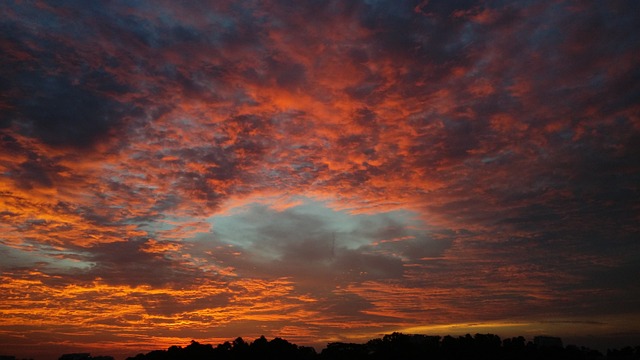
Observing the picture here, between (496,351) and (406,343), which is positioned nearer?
(496,351)

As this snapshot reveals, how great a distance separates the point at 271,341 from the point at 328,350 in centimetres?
1422

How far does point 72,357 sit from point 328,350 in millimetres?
98992

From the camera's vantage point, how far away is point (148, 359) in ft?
364

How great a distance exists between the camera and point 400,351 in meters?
97.9

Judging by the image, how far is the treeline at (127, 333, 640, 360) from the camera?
308 feet

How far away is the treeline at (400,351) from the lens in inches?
3701

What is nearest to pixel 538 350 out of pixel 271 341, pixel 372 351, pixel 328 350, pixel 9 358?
pixel 372 351

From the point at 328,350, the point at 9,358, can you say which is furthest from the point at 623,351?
the point at 9,358

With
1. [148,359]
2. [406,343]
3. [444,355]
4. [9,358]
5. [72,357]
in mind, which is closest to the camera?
[444,355]

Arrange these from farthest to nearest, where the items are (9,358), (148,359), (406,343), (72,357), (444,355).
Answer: (9,358) < (72,357) < (148,359) < (406,343) < (444,355)

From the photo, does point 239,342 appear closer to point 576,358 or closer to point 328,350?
point 328,350

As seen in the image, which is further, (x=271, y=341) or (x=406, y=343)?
(x=271, y=341)

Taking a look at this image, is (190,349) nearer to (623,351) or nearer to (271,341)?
(271,341)

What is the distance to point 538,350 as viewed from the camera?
319ft
